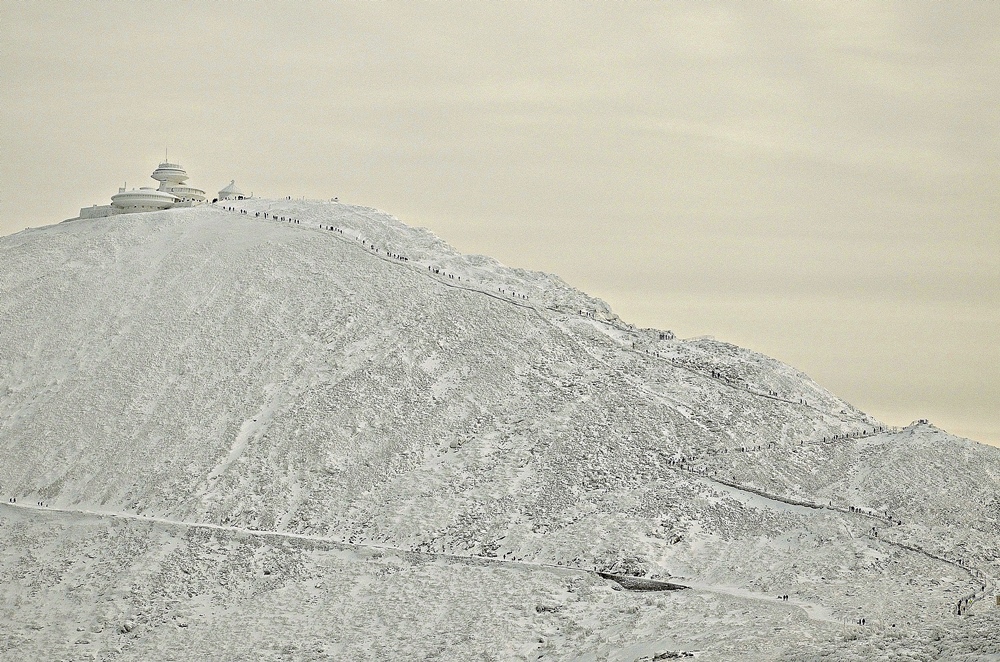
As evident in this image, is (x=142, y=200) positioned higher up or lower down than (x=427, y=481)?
higher up

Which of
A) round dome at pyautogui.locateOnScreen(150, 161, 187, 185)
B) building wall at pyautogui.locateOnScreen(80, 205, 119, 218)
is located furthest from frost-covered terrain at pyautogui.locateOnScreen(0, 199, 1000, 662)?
round dome at pyautogui.locateOnScreen(150, 161, 187, 185)

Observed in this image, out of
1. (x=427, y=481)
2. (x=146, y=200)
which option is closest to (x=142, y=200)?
(x=146, y=200)

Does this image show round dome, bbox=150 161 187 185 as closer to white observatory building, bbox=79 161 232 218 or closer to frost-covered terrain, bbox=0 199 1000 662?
white observatory building, bbox=79 161 232 218

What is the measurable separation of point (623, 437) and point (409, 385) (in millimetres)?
14545

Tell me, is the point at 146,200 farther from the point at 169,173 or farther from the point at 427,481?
the point at 427,481

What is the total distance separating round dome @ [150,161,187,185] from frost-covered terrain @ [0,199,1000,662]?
22444 millimetres

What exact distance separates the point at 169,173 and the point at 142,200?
9.73m

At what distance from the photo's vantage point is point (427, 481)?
74062mm

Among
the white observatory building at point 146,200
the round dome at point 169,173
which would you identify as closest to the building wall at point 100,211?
the white observatory building at point 146,200

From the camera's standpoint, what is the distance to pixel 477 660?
5916 cm

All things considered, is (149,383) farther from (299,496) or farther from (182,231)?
(182,231)

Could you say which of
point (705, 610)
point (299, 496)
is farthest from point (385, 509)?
point (705, 610)

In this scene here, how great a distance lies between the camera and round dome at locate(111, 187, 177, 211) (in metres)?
111

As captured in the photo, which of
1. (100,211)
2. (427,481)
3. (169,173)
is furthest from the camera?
(169,173)
